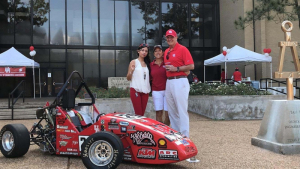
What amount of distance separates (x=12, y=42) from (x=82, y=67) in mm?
4742

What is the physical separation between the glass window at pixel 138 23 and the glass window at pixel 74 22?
3.65 m

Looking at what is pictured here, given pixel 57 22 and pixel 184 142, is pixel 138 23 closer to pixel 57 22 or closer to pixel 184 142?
pixel 57 22

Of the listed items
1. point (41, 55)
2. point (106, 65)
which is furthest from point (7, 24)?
point (106, 65)

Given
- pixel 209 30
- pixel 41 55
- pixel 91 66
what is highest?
pixel 209 30

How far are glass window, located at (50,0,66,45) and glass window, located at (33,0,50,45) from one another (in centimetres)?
32

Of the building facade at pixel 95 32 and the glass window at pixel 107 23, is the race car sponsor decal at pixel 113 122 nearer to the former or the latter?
the building facade at pixel 95 32

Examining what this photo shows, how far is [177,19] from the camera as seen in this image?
21625mm

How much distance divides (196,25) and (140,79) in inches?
693

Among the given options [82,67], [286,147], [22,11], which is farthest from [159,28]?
[286,147]

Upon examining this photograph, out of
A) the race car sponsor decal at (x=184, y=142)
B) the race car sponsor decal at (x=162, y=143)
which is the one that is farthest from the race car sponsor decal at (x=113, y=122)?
the race car sponsor decal at (x=184, y=142)

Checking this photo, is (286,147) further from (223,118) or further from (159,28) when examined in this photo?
(159,28)

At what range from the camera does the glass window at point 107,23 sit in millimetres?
20734

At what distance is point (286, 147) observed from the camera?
498 centimetres

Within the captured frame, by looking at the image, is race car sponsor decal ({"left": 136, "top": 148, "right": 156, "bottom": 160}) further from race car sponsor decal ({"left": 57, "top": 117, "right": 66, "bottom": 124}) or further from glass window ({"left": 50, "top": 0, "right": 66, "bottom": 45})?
glass window ({"left": 50, "top": 0, "right": 66, "bottom": 45})
